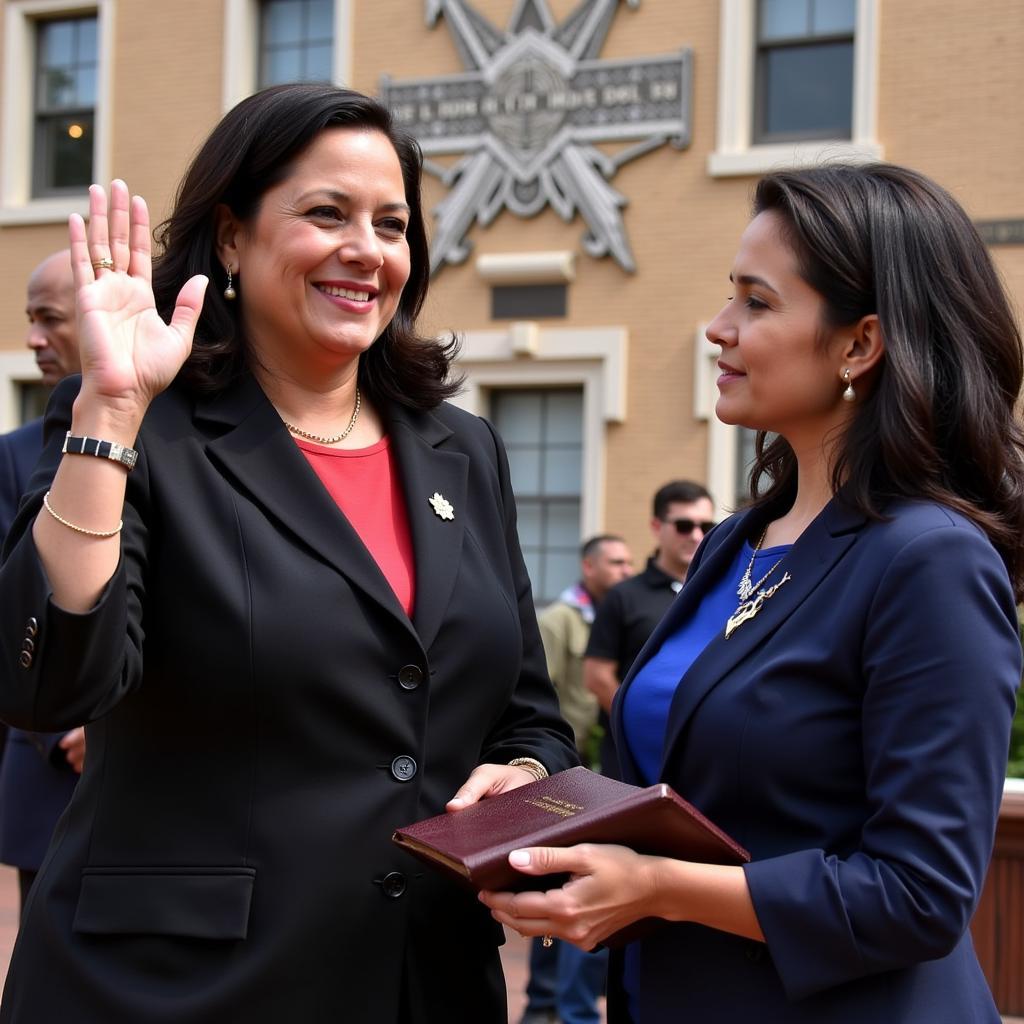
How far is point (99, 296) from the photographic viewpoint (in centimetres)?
210

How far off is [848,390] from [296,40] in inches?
437

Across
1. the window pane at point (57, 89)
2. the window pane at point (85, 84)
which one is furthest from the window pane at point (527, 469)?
the window pane at point (57, 89)

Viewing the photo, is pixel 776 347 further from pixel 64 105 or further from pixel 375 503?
pixel 64 105

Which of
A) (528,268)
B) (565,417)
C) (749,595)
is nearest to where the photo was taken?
(749,595)

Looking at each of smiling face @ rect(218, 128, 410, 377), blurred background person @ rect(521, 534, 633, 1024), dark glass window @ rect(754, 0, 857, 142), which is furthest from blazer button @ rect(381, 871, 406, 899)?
dark glass window @ rect(754, 0, 857, 142)

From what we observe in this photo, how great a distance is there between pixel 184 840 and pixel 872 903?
40.9 inches

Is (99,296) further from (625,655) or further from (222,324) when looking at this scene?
(625,655)

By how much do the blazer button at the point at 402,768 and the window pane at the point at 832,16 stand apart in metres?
9.94

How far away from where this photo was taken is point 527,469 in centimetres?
1195

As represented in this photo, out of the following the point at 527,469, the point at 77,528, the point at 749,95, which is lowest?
the point at 77,528

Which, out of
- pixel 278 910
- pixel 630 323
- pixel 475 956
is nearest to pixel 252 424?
pixel 278 910

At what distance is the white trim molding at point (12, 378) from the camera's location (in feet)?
42.0

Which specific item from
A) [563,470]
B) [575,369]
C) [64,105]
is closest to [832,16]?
[575,369]

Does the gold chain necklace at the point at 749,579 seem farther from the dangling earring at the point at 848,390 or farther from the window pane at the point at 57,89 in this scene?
the window pane at the point at 57,89
